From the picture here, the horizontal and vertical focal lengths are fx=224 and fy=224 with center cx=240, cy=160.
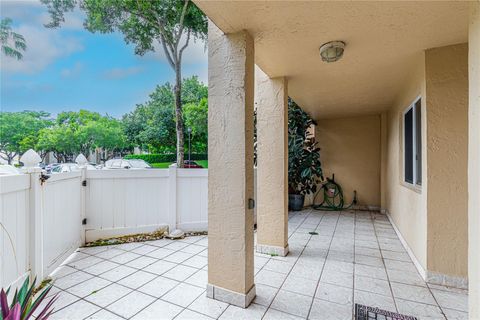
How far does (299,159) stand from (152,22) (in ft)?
16.5

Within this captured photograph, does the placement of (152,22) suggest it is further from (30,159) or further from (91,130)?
(91,130)

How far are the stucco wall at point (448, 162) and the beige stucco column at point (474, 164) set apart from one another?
3.55 ft

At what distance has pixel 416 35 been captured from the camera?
2062mm

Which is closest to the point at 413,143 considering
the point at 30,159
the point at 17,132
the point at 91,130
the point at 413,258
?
the point at 413,258

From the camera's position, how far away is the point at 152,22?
5.61 metres

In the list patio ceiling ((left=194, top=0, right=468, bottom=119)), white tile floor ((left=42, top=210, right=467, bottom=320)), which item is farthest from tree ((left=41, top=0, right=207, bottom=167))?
patio ceiling ((left=194, top=0, right=468, bottom=119))

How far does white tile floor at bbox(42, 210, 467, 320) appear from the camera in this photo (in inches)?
71.9

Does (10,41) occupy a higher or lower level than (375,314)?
higher

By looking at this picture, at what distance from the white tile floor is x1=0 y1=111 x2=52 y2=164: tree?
17.9 m

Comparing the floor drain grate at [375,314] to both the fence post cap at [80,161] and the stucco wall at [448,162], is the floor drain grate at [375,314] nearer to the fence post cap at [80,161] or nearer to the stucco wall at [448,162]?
the stucco wall at [448,162]

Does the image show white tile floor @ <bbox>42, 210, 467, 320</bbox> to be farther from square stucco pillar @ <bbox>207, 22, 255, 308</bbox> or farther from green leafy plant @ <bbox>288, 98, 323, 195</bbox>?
green leafy plant @ <bbox>288, 98, 323, 195</bbox>

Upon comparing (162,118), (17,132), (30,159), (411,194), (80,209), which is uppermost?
(162,118)

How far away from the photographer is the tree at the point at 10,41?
30.3ft

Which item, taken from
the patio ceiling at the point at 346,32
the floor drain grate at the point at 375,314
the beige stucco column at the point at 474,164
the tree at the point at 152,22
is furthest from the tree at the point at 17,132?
the beige stucco column at the point at 474,164
